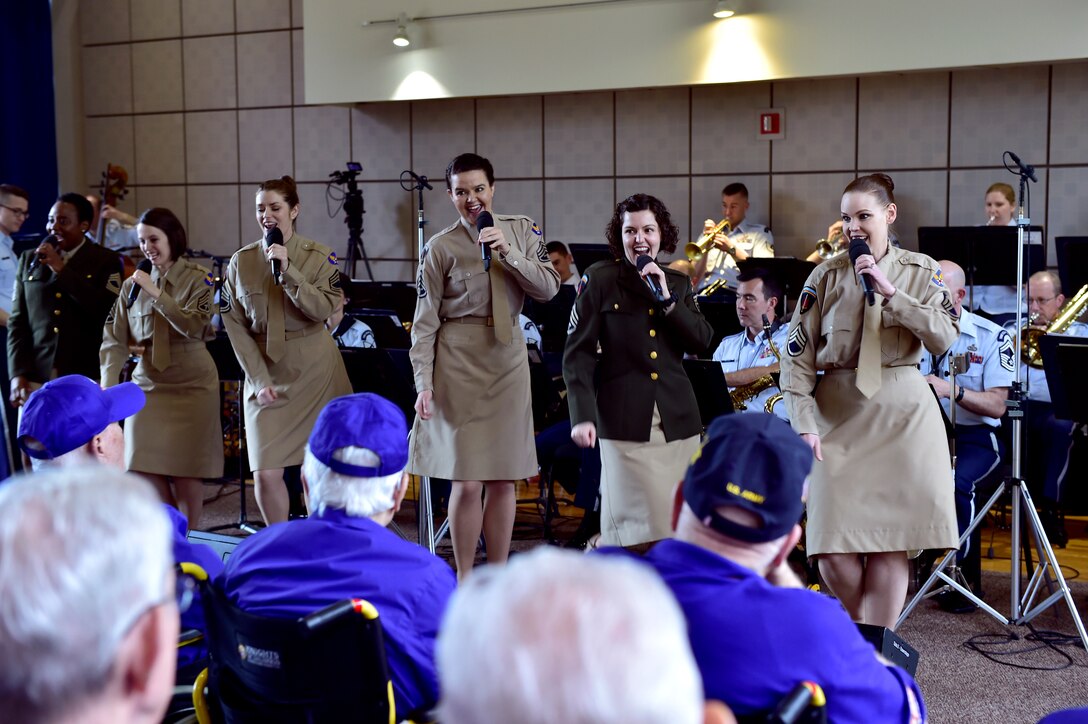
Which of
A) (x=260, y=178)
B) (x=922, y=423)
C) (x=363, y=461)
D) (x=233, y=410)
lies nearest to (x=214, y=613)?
(x=363, y=461)

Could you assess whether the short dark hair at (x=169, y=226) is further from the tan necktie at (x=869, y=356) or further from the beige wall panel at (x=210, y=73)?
Result: the beige wall panel at (x=210, y=73)

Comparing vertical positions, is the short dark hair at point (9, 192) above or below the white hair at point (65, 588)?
above

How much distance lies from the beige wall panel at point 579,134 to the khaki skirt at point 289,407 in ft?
14.3

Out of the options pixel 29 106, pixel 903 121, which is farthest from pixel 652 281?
pixel 29 106

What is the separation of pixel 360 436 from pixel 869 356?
5.69 ft

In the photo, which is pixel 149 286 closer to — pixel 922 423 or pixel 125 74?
pixel 922 423

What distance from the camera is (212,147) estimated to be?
942 cm

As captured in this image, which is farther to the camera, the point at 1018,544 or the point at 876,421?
the point at 1018,544

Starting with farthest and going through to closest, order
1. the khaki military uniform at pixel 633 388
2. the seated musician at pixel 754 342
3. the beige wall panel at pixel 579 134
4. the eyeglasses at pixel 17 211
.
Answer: the beige wall panel at pixel 579 134 → the eyeglasses at pixel 17 211 → the seated musician at pixel 754 342 → the khaki military uniform at pixel 633 388

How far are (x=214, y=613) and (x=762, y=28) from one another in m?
6.18

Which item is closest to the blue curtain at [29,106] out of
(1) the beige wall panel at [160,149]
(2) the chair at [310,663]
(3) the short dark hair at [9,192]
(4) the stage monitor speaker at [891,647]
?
(1) the beige wall panel at [160,149]

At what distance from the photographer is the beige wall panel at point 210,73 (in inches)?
366

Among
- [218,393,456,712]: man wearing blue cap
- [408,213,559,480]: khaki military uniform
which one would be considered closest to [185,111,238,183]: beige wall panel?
[408,213,559,480]: khaki military uniform

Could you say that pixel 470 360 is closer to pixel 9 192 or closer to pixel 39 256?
pixel 39 256
